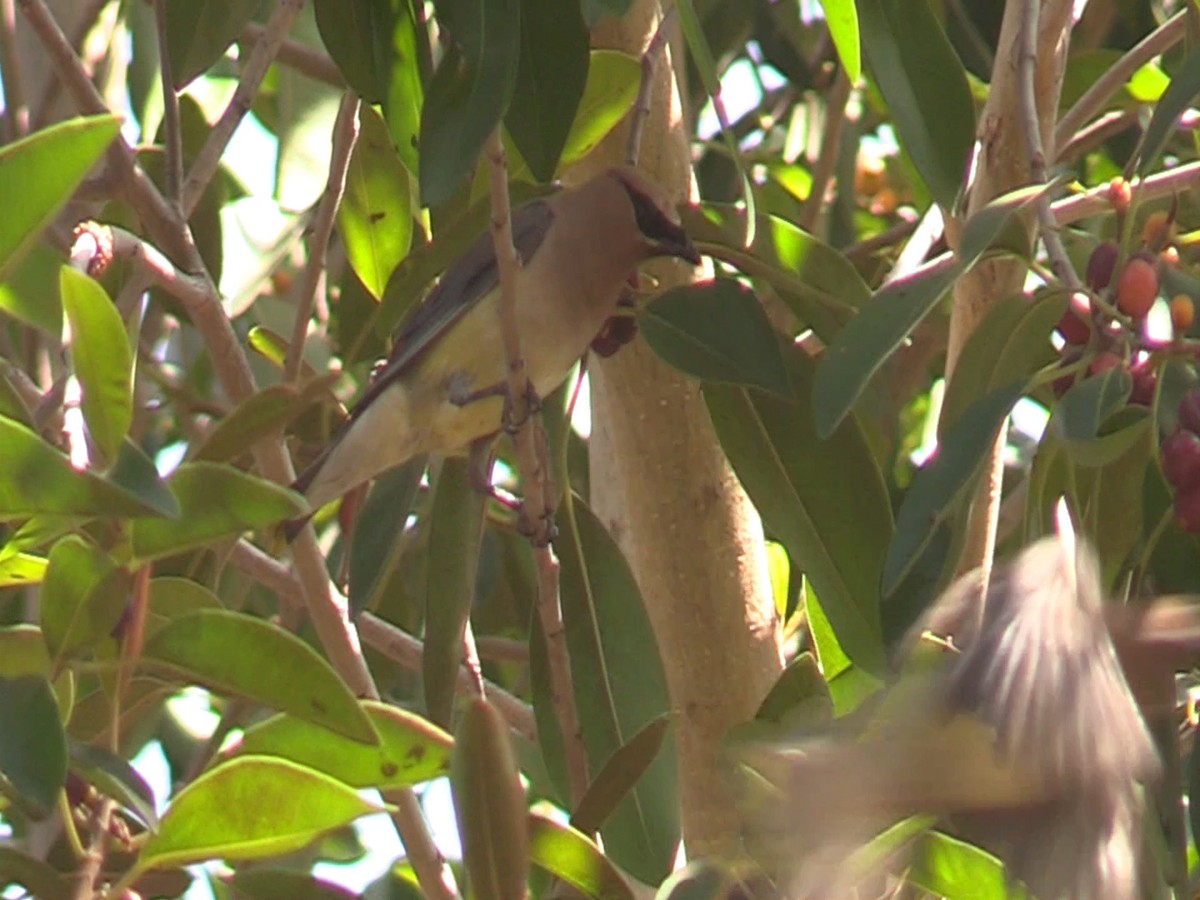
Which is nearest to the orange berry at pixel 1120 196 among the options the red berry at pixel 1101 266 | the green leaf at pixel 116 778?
the red berry at pixel 1101 266

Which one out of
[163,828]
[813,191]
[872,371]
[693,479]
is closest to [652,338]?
[693,479]

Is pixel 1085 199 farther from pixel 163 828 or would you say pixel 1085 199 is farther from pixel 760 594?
pixel 163 828

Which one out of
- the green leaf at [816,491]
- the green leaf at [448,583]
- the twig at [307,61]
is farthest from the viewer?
the twig at [307,61]

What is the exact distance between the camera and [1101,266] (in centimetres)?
234

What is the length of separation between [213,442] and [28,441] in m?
0.53

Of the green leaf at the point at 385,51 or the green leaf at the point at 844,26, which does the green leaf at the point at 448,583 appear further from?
the green leaf at the point at 844,26

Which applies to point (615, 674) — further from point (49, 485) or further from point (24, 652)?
point (49, 485)

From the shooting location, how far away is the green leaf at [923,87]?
7.77 ft

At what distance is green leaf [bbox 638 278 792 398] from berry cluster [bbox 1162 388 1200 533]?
434 millimetres

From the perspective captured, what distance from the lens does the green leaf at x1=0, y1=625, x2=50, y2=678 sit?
203 centimetres

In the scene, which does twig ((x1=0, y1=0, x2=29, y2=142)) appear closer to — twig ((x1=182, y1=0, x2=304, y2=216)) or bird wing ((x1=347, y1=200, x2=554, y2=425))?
bird wing ((x1=347, y1=200, x2=554, y2=425))

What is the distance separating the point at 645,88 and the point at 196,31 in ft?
1.93

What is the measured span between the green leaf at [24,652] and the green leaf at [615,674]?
0.69m

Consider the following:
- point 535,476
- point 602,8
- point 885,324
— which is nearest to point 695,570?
point 535,476
